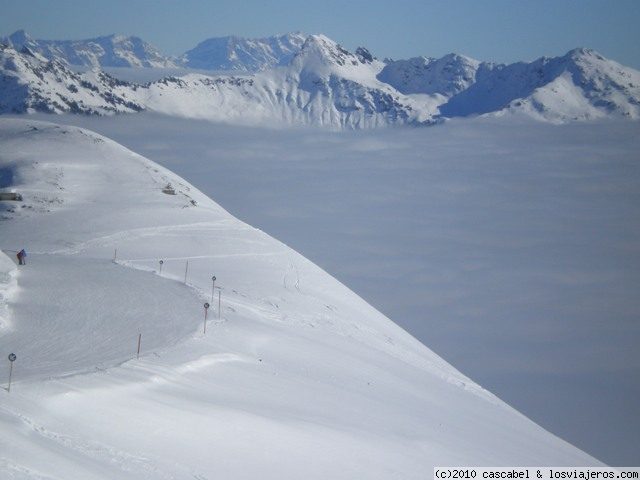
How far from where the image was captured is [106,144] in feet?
218

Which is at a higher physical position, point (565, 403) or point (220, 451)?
point (220, 451)

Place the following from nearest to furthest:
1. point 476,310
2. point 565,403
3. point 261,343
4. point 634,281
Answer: point 261,343 < point 565,403 < point 476,310 < point 634,281

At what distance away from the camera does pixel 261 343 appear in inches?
1055

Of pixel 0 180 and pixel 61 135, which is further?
pixel 61 135

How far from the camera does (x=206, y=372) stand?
2139 centimetres

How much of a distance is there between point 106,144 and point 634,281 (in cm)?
10182

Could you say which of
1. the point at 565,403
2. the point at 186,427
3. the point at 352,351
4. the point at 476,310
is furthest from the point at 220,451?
the point at 476,310

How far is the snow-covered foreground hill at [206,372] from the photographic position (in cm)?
1559

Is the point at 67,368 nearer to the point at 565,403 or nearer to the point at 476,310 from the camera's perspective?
the point at 565,403

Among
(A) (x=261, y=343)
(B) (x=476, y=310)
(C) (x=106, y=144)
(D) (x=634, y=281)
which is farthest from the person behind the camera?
(D) (x=634, y=281)

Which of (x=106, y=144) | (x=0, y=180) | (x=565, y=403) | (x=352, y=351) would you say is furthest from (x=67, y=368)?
(x=565, y=403)

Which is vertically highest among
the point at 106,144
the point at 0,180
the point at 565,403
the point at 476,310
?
the point at 106,144

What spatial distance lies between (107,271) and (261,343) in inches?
452

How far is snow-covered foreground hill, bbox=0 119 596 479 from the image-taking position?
1559 cm
